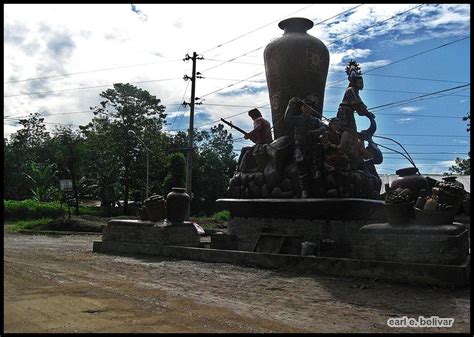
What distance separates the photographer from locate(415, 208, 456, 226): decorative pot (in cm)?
729

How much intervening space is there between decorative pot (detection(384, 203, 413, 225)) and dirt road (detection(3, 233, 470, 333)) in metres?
1.04

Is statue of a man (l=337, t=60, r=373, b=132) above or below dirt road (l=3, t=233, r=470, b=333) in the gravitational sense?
above

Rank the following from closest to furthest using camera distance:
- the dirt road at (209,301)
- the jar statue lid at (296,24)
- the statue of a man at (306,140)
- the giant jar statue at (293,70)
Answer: the dirt road at (209,301)
the statue of a man at (306,140)
the giant jar statue at (293,70)
the jar statue lid at (296,24)

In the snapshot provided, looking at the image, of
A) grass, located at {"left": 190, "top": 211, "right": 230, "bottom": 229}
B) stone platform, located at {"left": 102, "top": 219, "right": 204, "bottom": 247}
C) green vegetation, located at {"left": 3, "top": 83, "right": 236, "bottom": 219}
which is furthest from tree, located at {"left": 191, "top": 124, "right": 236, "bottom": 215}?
stone platform, located at {"left": 102, "top": 219, "right": 204, "bottom": 247}

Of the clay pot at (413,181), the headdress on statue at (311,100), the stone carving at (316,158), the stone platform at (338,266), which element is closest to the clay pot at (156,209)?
the stone platform at (338,266)

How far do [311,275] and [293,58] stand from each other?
6.08 m

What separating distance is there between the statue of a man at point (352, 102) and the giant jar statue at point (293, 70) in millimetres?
1147

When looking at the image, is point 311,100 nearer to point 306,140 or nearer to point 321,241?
point 306,140

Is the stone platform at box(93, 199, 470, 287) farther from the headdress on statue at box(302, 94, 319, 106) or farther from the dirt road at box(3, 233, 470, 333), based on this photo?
the headdress on statue at box(302, 94, 319, 106)

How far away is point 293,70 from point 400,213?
223 inches

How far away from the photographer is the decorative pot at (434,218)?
7.29 m

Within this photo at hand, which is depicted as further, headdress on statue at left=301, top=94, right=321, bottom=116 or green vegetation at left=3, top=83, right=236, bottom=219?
green vegetation at left=3, top=83, right=236, bottom=219

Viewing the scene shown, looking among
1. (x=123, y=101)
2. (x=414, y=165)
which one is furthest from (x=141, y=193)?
(x=414, y=165)

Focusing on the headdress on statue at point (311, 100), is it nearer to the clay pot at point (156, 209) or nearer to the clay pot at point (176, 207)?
the clay pot at point (176, 207)
